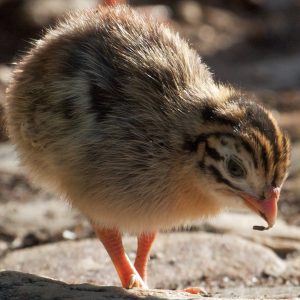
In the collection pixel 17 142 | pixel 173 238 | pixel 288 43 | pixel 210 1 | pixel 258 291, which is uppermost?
pixel 210 1

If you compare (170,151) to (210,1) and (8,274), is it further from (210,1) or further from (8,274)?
(210,1)

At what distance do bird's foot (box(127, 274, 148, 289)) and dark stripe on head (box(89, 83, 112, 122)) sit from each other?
944 millimetres

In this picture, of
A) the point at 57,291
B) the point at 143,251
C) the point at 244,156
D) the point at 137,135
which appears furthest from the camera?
the point at 143,251

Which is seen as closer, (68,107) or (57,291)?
(57,291)

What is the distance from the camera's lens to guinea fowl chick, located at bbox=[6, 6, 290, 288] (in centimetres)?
453

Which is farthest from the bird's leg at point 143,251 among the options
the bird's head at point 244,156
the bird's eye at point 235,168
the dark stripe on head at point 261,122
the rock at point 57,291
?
the dark stripe on head at point 261,122

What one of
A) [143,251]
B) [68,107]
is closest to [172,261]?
[143,251]

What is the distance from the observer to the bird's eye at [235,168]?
4406mm

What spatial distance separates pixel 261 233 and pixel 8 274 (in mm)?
2622

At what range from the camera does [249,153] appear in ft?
14.3

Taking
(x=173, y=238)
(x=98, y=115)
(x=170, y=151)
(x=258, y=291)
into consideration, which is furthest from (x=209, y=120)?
(x=173, y=238)

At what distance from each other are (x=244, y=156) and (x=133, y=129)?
713 mm

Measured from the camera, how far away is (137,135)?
4.76 metres

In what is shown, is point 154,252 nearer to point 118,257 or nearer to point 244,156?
point 118,257
